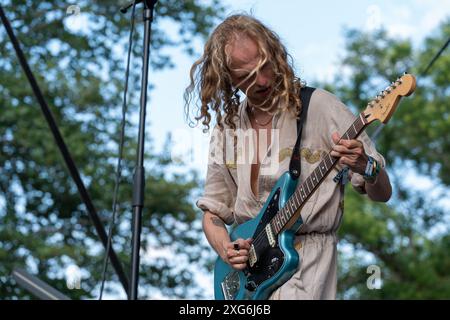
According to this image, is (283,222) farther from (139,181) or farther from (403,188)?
(403,188)

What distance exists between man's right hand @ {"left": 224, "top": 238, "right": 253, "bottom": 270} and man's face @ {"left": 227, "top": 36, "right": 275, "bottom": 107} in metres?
0.45

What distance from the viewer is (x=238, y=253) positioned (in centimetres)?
297

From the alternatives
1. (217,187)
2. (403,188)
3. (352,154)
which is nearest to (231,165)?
(217,187)

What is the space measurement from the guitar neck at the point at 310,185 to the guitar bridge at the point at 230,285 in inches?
12.5

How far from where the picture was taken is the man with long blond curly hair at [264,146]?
2.76 meters

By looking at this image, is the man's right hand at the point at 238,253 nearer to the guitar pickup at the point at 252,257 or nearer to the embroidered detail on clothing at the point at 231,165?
the guitar pickup at the point at 252,257

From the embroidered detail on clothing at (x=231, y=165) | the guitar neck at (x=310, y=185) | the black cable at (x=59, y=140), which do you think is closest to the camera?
the guitar neck at (x=310, y=185)

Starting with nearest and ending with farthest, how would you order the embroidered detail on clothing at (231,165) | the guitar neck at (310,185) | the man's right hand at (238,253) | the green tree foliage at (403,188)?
the guitar neck at (310,185) < the man's right hand at (238,253) < the embroidered detail on clothing at (231,165) < the green tree foliage at (403,188)

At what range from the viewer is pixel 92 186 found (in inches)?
512

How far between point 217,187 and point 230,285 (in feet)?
1.11

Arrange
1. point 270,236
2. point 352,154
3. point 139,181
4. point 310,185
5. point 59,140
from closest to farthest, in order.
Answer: point 352,154, point 310,185, point 270,236, point 139,181, point 59,140

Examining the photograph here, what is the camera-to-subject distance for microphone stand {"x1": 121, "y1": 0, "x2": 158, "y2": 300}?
3.04 meters

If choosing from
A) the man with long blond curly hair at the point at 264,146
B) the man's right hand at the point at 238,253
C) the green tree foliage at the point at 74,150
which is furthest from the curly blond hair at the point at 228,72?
the green tree foliage at the point at 74,150
